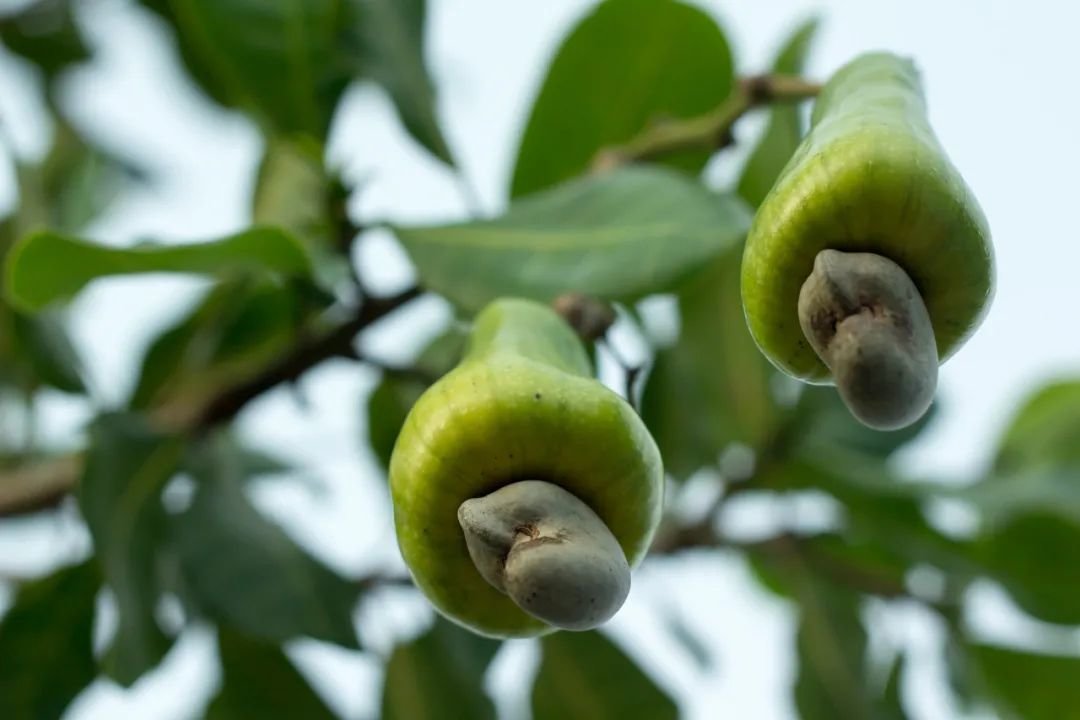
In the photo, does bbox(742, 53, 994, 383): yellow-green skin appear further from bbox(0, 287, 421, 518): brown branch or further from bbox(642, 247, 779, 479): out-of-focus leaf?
bbox(642, 247, 779, 479): out-of-focus leaf

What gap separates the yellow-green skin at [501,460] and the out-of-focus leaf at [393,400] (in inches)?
17.6

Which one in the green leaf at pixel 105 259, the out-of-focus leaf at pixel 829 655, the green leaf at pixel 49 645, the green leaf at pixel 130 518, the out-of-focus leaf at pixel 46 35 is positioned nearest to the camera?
the green leaf at pixel 105 259

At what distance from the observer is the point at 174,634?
875 mm

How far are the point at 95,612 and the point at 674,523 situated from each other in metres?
0.46

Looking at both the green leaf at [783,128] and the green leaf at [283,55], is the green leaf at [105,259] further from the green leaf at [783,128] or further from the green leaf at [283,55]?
the green leaf at [783,128]

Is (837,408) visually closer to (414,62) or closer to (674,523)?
(674,523)

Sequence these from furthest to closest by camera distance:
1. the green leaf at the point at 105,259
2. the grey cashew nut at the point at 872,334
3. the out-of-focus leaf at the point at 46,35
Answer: the out-of-focus leaf at the point at 46,35
the green leaf at the point at 105,259
the grey cashew nut at the point at 872,334

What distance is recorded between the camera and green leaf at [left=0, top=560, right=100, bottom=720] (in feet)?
3.02

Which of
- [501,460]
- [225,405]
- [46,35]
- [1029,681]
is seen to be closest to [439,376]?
[225,405]

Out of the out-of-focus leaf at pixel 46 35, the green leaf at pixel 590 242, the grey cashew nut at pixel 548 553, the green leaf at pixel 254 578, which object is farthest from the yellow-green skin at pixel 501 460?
the out-of-focus leaf at pixel 46 35

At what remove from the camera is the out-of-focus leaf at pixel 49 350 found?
0.98 meters

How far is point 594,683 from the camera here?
39.6 inches

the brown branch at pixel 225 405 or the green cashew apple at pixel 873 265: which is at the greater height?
the green cashew apple at pixel 873 265

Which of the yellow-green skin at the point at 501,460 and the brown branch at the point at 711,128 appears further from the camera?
the brown branch at the point at 711,128
